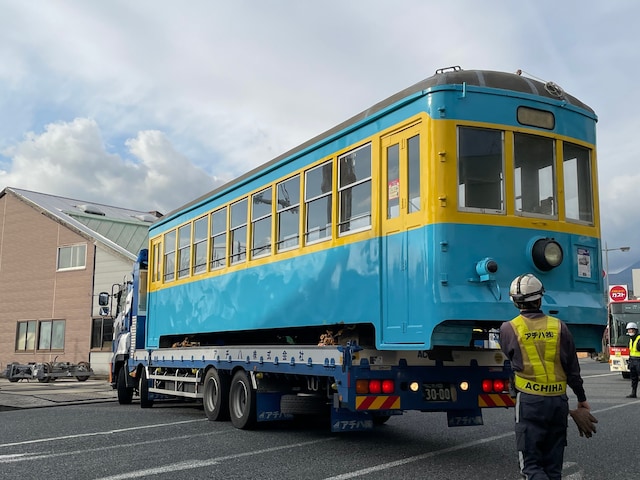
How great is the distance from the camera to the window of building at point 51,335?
32.4m

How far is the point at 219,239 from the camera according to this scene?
11.4 meters

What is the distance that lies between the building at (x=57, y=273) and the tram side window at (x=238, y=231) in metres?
20.5

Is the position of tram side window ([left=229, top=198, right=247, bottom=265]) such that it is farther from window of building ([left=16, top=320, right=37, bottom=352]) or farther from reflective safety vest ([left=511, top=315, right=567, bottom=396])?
window of building ([left=16, top=320, right=37, bottom=352])

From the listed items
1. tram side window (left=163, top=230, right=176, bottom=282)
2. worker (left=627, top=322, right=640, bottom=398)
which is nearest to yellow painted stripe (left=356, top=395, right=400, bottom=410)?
tram side window (left=163, top=230, right=176, bottom=282)

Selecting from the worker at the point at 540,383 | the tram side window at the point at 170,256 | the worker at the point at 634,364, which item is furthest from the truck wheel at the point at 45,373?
the worker at the point at 540,383

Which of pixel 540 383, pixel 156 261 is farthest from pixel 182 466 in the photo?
pixel 156 261

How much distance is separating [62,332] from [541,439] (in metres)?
30.9

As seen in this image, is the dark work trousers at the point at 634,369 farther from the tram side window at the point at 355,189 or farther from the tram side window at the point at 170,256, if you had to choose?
the tram side window at the point at 355,189

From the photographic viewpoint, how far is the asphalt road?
684cm

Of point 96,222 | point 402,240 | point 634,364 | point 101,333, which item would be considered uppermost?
point 96,222

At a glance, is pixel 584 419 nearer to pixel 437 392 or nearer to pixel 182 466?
pixel 437 392

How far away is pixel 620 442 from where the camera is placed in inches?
347

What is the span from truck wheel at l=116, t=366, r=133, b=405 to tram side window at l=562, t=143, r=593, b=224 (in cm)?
1102

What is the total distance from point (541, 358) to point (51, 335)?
3167cm
